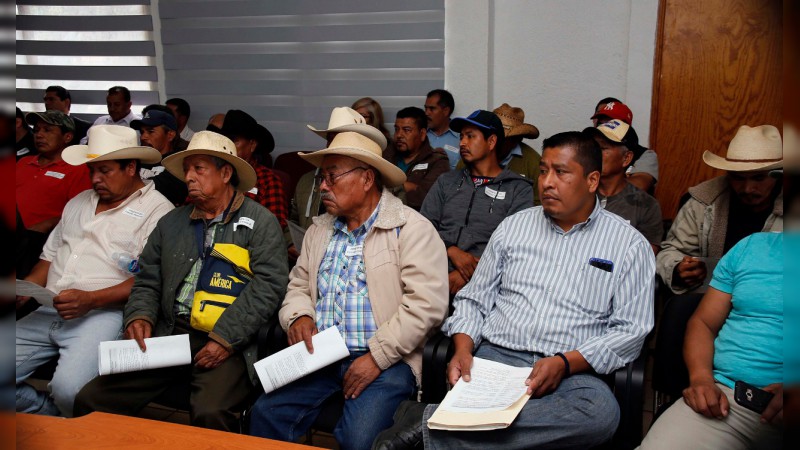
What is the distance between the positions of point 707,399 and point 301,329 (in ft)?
4.68

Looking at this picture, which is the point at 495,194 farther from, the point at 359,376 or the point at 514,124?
the point at 359,376

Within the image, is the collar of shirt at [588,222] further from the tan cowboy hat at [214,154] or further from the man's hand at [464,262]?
the tan cowboy hat at [214,154]

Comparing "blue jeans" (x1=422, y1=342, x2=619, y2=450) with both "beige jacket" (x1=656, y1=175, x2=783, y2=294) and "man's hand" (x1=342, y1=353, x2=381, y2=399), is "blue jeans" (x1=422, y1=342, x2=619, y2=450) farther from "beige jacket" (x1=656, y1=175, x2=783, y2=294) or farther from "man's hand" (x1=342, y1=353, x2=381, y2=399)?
"beige jacket" (x1=656, y1=175, x2=783, y2=294)

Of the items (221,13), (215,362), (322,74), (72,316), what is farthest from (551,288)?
(221,13)

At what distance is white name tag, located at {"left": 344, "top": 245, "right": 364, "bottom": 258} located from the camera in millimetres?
2492

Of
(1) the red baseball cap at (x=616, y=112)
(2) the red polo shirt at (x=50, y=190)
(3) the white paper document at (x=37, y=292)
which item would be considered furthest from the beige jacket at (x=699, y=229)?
(2) the red polo shirt at (x=50, y=190)

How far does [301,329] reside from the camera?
2.40 m

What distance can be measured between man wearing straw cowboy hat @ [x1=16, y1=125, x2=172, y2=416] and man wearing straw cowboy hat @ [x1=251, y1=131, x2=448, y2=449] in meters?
0.83

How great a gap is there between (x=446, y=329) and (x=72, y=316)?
63.3 inches

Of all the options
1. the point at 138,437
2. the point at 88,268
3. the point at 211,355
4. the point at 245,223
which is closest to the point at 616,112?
the point at 245,223

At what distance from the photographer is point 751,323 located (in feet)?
6.60

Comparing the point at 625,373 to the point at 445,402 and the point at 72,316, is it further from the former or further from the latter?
the point at 72,316

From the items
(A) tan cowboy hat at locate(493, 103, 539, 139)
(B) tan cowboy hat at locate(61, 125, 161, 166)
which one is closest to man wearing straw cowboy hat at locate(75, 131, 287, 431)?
(B) tan cowboy hat at locate(61, 125, 161, 166)

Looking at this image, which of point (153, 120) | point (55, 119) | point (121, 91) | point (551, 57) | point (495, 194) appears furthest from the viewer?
point (121, 91)
